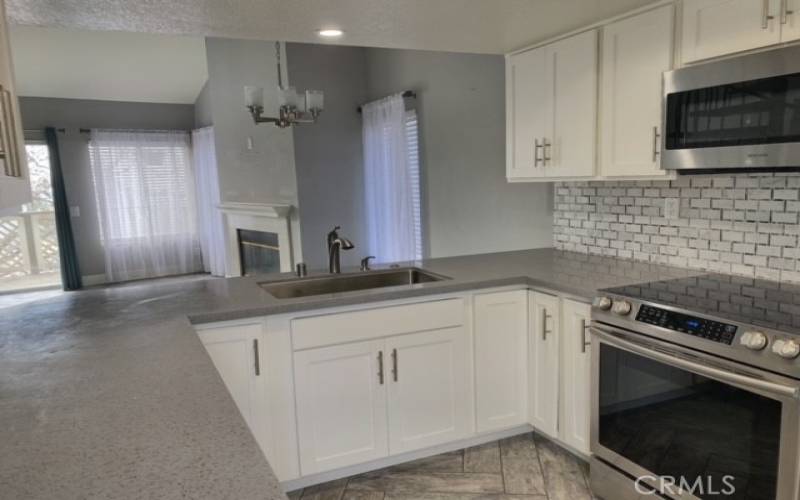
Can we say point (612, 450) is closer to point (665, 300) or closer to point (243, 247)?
point (665, 300)

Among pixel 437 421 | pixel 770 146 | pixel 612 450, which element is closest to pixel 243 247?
pixel 437 421

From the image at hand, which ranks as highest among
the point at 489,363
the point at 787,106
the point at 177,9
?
the point at 177,9

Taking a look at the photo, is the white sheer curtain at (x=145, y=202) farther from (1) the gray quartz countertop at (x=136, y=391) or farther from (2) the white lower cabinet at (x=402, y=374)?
(2) the white lower cabinet at (x=402, y=374)

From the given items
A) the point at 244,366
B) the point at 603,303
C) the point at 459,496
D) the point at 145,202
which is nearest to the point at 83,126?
the point at 145,202

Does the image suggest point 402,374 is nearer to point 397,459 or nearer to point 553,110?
point 397,459

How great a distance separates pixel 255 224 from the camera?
19.2 ft

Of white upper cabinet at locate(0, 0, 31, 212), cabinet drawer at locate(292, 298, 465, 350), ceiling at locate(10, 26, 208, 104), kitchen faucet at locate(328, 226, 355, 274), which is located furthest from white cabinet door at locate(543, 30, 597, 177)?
ceiling at locate(10, 26, 208, 104)

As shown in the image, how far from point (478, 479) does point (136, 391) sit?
1632 mm

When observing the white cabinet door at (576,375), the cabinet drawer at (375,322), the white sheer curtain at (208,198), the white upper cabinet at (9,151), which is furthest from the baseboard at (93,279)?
the white cabinet door at (576,375)

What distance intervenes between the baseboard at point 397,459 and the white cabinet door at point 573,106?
134cm

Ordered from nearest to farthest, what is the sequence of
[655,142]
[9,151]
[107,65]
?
[9,151]
[655,142]
[107,65]

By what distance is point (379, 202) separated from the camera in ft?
16.3

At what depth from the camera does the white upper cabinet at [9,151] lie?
1.02 metres

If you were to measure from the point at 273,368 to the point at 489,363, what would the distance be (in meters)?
1.03
